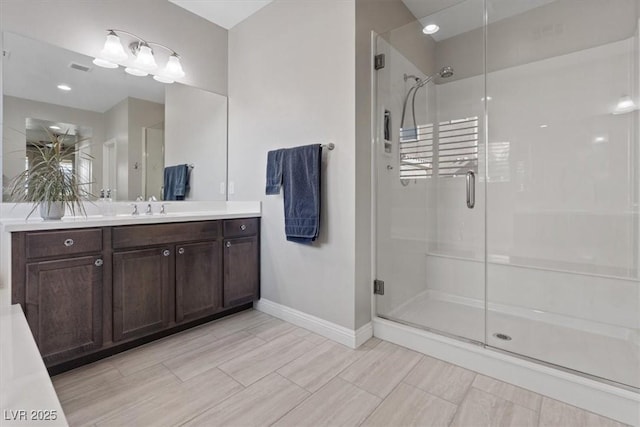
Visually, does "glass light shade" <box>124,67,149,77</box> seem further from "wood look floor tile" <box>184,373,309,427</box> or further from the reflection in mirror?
"wood look floor tile" <box>184,373,309,427</box>

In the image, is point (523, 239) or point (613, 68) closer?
point (613, 68)

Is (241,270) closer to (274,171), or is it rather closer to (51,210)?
(274,171)

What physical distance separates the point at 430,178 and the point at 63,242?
2.53 meters

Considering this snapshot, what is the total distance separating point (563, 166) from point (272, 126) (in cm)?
229

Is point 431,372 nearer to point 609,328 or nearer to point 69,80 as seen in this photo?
point 609,328

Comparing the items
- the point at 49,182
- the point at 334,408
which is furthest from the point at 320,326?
the point at 49,182

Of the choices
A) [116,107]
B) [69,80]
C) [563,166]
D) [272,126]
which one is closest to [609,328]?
[563,166]

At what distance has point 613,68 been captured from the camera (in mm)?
2121

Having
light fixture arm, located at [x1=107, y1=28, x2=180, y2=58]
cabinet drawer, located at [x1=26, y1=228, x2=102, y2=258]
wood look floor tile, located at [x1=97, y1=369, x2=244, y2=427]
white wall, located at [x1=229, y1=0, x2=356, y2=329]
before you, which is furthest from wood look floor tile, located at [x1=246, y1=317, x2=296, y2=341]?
light fixture arm, located at [x1=107, y1=28, x2=180, y2=58]

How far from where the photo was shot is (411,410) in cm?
143

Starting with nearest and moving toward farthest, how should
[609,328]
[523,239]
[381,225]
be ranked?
[609,328] → [381,225] → [523,239]

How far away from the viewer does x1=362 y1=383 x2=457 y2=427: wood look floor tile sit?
135 cm

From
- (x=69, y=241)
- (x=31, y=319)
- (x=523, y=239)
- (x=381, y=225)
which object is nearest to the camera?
(x=31, y=319)

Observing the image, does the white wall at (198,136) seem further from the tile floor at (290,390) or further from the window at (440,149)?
the window at (440,149)
